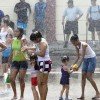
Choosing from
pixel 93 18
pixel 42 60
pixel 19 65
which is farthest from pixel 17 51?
pixel 93 18

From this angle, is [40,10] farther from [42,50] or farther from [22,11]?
[42,50]

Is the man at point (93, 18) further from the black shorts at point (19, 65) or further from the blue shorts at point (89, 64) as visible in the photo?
the black shorts at point (19, 65)

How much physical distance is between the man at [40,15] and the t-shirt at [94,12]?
1771 mm

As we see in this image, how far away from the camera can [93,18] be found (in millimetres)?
17016

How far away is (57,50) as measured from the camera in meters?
16.7

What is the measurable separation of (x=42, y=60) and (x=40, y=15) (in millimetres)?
8926

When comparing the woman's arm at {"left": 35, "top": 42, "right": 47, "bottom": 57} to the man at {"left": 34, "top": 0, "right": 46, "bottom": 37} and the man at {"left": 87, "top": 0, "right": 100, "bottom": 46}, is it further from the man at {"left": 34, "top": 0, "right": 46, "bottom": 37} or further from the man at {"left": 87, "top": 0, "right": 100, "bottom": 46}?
the man at {"left": 34, "top": 0, "right": 46, "bottom": 37}

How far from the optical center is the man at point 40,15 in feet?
58.4

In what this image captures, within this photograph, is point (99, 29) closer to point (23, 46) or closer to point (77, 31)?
point (77, 31)

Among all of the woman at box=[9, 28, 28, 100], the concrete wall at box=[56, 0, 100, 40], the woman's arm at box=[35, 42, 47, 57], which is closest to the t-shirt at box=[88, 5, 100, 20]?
the concrete wall at box=[56, 0, 100, 40]

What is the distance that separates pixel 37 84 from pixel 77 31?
8637mm

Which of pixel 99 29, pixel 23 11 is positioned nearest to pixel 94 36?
pixel 99 29

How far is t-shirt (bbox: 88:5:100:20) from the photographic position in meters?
16.8

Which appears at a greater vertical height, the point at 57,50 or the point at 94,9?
the point at 94,9
